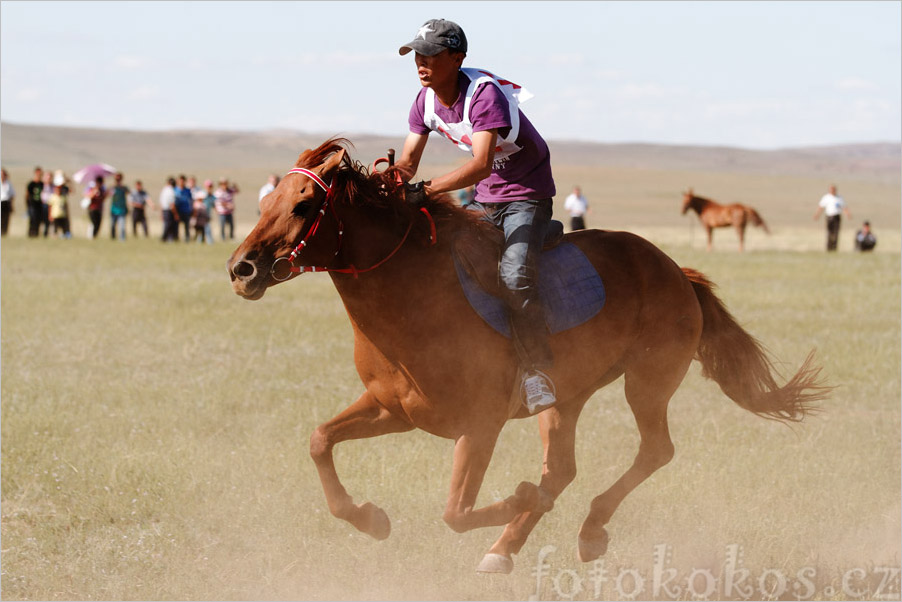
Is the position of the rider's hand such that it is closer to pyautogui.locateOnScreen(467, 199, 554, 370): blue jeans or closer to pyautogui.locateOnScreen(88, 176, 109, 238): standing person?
pyautogui.locateOnScreen(467, 199, 554, 370): blue jeans

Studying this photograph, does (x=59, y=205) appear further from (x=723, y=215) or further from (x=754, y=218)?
(x=754, y=218)

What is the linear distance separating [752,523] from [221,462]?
13.3 ft

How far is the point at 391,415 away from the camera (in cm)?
620

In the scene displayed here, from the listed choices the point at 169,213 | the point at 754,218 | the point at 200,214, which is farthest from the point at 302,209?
the point at 754,218

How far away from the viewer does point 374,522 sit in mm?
6398

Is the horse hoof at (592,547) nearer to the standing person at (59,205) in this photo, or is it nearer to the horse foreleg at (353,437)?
the horse foreleg at (353,437)

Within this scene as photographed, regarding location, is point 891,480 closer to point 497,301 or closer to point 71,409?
point 497,301

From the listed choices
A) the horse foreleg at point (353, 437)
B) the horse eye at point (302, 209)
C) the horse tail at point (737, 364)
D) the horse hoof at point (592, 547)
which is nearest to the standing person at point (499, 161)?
the horse eye at point (302, 209)

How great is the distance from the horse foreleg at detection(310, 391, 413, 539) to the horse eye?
1.16m

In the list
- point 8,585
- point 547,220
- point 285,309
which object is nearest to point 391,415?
point 547,220

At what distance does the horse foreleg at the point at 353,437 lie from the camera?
6219 millimetres

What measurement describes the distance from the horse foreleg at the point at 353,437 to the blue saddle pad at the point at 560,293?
78 cm

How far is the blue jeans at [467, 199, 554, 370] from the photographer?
6.13 meters

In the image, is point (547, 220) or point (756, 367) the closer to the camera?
point (547, 220)
